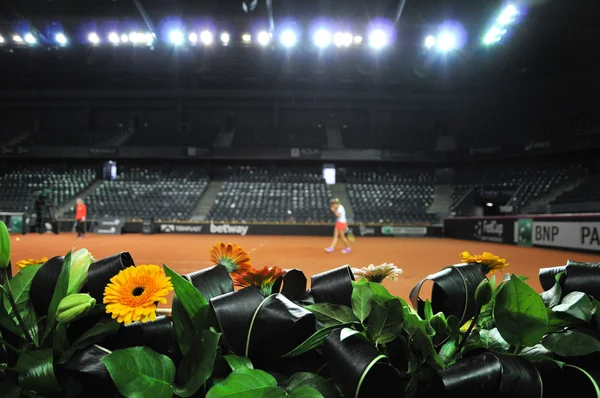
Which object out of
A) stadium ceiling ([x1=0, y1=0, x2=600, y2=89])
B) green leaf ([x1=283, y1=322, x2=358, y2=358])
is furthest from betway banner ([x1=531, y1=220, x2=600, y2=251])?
green leaf ([x1=283, y1=322, x2=358, y2=358])

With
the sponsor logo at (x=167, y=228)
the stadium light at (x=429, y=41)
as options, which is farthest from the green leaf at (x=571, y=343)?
the sponsor logo at (x=167, y=228)

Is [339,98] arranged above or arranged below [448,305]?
above

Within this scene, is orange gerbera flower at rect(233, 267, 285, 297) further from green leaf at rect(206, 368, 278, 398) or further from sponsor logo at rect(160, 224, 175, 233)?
sponsor logo at rect(160, 224, 175, 233)

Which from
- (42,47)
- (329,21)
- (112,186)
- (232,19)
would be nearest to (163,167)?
(112,186)

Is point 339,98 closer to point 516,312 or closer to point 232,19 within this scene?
point 232,19

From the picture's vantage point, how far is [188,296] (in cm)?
59

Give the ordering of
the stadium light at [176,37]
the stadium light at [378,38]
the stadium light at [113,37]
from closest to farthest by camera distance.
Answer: the stadium light at [378,38] < the stadium light at [176,37] < the stadium light at [113,37]

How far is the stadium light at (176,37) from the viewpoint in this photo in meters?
15.9

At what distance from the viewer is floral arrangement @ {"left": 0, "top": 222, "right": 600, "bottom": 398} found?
20.3 inches

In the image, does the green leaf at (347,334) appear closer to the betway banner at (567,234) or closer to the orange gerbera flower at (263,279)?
the orange gerbera flower at (263,279)

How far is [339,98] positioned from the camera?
25.7 m

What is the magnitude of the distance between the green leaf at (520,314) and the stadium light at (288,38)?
1690cm

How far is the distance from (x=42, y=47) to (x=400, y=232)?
71.5 feet

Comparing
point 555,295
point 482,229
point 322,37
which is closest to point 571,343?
point 555,295
